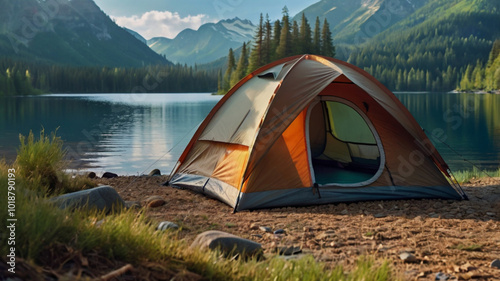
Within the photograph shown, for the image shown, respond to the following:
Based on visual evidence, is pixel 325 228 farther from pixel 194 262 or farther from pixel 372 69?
pixel 372 69

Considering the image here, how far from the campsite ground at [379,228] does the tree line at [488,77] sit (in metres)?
104

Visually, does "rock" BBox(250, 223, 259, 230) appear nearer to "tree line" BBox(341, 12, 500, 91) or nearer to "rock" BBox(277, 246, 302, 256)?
"rock" BBox(277, 246, 302, 256)

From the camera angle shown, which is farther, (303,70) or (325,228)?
(303,70)

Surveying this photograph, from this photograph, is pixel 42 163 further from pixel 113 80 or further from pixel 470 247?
pixel 113 80

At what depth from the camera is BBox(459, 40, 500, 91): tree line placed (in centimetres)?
10150

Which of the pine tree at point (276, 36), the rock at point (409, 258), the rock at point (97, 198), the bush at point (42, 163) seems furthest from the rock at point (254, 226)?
the pine tree at point (276, 36)

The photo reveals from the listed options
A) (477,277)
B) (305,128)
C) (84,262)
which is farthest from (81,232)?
(305,128)

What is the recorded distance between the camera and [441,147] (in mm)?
22109

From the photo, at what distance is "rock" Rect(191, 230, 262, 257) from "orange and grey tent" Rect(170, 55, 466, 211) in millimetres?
2779

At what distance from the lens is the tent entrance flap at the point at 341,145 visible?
9.65 metres

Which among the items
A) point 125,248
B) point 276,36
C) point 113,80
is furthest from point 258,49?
point 113,80

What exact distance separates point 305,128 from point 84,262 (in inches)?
228

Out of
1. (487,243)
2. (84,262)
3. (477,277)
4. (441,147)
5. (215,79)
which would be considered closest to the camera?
(84,262)

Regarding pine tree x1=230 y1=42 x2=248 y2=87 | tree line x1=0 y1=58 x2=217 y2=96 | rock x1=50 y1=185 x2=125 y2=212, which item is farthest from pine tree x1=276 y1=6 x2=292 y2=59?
tree line x1=0 y1=58 x2=217 y2=96
